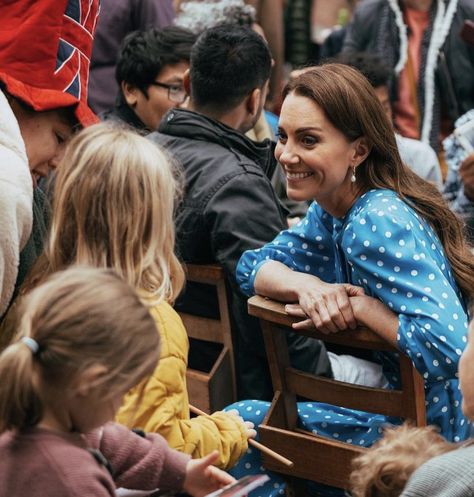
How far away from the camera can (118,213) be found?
2363mm

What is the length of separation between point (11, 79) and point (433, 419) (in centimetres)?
138

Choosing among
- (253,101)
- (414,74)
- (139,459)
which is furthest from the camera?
(414,74)

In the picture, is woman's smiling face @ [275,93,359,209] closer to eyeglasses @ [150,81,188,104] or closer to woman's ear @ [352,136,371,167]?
woman's ear @ [352,136,371,167]

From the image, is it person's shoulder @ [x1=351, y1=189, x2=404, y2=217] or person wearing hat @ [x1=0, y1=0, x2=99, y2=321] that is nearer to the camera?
person's shoulder @ [x1=351, y1=189, x2=404, y2=217]

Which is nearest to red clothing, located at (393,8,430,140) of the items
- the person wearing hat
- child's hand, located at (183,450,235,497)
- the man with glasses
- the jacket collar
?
the man with glasses

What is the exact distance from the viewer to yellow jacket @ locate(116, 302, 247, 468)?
2.32 m

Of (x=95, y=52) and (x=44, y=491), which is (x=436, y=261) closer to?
(x=44, y=491)

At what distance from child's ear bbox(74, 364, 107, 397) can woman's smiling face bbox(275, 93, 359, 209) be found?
117 cm

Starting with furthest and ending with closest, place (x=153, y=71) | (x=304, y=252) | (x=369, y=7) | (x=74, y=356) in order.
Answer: (x=369, y=7) → (x=153, y=71) → (x=304, y=252) → (x=74, y=356)

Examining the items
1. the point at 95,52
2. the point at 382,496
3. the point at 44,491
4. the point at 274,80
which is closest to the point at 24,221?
the point at 44,491

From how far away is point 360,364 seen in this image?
349cm

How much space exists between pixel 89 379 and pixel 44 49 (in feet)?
4.54

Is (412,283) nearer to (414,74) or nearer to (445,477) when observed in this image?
(445,477)

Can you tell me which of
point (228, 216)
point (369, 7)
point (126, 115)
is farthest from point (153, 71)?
point (369, 7)
